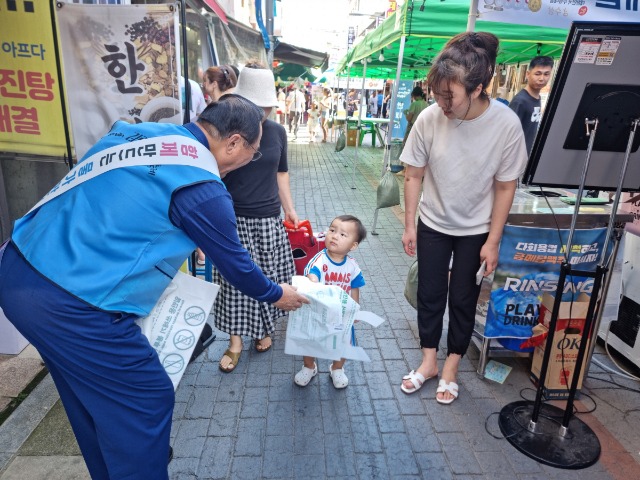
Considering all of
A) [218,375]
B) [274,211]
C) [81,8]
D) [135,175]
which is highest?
[81,8]

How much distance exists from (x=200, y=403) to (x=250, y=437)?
0.43m

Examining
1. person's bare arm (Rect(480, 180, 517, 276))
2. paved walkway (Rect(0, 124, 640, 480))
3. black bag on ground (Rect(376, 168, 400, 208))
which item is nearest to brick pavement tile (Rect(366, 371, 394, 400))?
paved walkway (Rect(0, 124, 640, 480))

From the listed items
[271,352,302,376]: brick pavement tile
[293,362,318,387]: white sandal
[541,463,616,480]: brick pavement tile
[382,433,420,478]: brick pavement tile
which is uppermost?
[293,362,318,387]: white sandal

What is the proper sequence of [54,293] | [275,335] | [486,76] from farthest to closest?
1. [275,335]
2. [486,76]
3. [54,293]

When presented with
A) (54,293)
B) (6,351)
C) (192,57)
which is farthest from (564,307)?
(192,57)

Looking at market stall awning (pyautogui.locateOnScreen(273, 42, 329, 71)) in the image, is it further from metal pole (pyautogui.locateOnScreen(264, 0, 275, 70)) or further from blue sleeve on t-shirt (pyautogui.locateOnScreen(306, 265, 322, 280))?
blue sleeve on t-shirt (pyautogui.locateOnScreen(306, 265, 322, 280))

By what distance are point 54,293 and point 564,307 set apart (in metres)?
2.53

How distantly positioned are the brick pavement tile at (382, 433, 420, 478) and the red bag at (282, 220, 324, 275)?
54.4 inches

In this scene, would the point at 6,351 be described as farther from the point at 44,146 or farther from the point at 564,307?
the point at 564,307

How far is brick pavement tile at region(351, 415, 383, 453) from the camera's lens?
2447mm

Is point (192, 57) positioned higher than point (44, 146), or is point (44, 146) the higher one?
point (192, 57)

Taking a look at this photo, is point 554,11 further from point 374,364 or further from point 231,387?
point 231,387

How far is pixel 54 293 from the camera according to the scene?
141cm

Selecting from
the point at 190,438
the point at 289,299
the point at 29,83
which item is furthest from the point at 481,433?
the point at 29,83
